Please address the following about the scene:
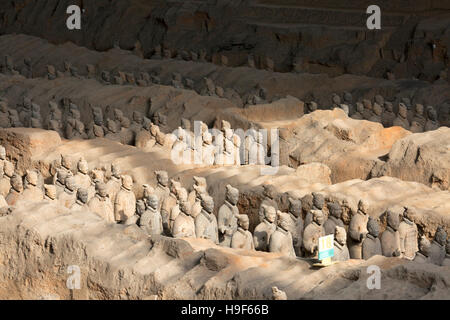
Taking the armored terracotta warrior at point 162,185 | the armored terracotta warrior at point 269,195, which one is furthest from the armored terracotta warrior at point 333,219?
the armored terracotta warrior at point 162,185

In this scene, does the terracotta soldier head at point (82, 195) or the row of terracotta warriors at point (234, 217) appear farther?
the terracotta soldier head at point (82, 195)

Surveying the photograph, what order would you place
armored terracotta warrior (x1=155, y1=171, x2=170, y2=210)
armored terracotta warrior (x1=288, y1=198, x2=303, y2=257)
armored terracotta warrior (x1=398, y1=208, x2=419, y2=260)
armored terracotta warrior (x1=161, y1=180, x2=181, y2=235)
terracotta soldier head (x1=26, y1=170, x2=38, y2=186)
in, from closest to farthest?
armored terracotta warrior (x1=398, y1=208, x2=419, y2=260)
armored terracotta warrior (x1=288, y1=198, x2=303, y2=257)
armored terracotta warrior (x1=161, y1=180, x2=181, y2=235)
terracotta soldier head (x1=26, y1=170, x2=38, y2=186)
armored terracotta warrior (x1=155, y1=171, x2=170, y2=210)

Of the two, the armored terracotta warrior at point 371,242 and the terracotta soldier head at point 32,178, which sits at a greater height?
the terracotta soldier head at point 32,178

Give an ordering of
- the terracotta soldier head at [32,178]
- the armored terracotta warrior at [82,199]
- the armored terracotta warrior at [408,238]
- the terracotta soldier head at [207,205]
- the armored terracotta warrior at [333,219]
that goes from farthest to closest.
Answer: the terracotta soldier head at [32,178] → the armored terracotta warrior at [82,199] → the terracotta soldier head at [207,205] → the armored terracotta warrior at [333,219] → the armored terracotta warrior at [408,238]

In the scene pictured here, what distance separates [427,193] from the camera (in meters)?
10.5

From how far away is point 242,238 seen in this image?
9141 mm

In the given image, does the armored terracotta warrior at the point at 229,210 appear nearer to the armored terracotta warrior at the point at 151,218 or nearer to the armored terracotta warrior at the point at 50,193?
the armored terracotta warrior at the point at 151,218

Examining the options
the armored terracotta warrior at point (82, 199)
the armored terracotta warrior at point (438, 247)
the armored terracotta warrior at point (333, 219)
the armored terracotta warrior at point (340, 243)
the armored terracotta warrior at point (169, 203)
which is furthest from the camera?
the armored terracotta warrior at point (169, 203)

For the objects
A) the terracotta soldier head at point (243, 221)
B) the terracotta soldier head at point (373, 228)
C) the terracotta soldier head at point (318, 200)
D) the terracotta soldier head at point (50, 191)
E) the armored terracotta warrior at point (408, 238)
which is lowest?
the armored terracotta warrior at point (408, 238)

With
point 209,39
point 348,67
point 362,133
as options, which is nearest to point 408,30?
point 348,67

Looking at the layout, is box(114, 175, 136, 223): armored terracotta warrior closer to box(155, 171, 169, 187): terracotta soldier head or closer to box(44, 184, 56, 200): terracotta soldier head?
box(155, 171, 169, 187): terracotta soldier head

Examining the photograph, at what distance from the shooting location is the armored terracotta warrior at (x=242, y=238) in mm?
9086

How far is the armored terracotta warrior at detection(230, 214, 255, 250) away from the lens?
9.09 metres

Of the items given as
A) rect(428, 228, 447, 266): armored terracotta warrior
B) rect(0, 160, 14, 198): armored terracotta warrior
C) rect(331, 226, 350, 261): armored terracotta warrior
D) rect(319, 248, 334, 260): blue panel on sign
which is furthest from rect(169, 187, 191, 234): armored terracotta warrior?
rect(319, 248, 334, 260): blue panel on sign
